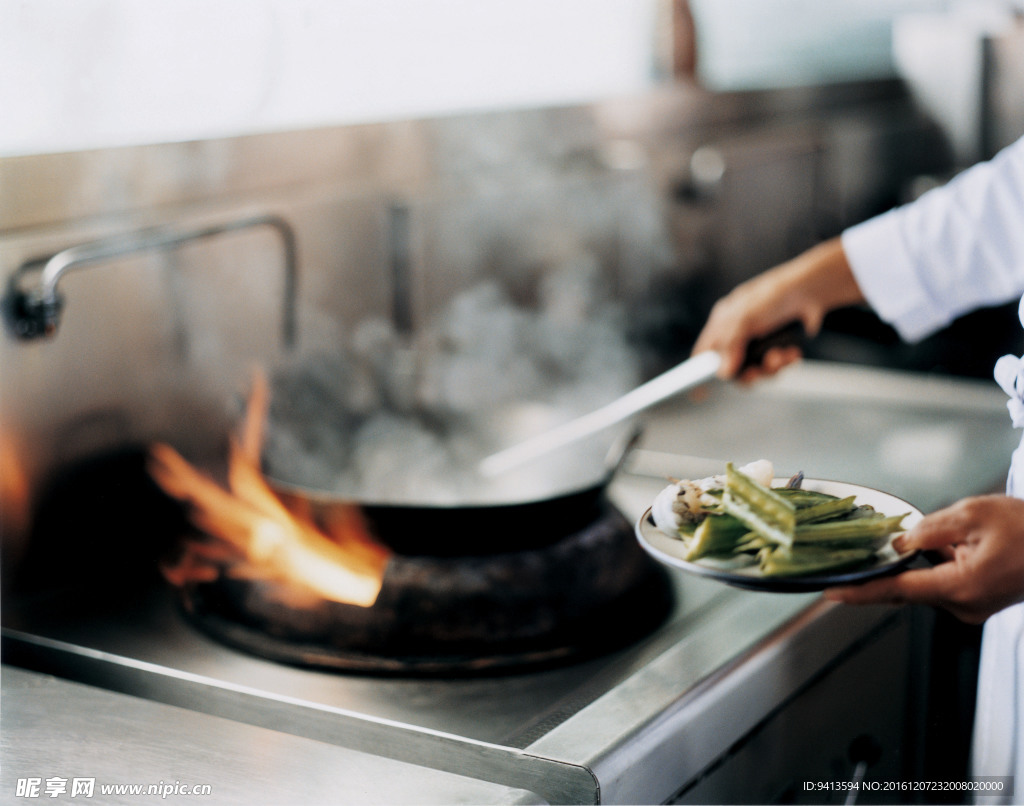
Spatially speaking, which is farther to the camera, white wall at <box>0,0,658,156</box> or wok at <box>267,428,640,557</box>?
white wall at <box>0,0,658,156</box>

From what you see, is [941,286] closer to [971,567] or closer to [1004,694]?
[1004,694]

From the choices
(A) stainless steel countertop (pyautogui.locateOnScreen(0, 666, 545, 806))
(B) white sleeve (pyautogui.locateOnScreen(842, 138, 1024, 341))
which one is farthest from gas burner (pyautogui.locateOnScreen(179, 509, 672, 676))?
(B) white sleeve (pyautogui.locateOnScreen(842, 138, 1024, 341))

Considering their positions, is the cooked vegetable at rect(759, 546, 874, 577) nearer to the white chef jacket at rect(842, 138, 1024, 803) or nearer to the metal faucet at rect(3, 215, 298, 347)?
the white chef jacket at rect(842, 138, 1024, 803)

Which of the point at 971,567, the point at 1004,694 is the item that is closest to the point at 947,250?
the point at 1004,694

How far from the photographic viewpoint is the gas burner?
125cm

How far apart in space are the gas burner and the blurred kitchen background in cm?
34

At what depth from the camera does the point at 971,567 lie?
3.38 feet

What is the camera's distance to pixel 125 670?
1256 millimetres

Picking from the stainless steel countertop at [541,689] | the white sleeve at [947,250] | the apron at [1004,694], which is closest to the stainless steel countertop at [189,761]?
the stainless steel countertop at [541,689]

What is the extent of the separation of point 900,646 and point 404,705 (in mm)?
806

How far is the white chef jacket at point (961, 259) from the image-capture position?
1.47 metres

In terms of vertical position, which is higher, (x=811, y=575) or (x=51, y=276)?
(x=51, y=276)

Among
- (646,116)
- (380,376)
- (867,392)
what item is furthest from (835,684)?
(646,116)

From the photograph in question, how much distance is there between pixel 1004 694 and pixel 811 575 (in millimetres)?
614
